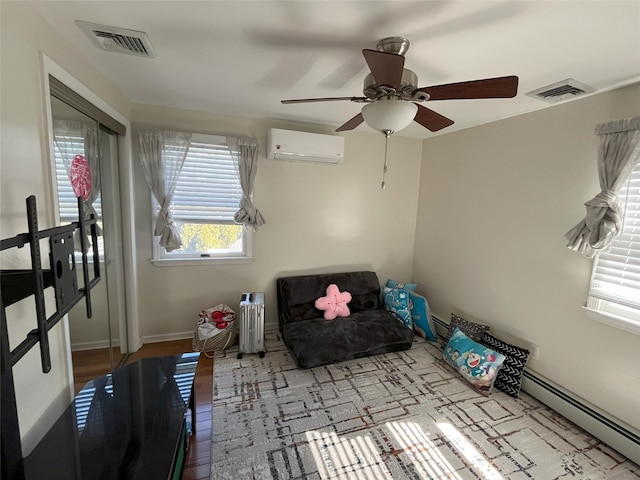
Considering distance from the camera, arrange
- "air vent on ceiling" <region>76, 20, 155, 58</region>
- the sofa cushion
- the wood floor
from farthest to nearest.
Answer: the sofa cushion, the wood floor, "air vent on ceiling" <region>76, 20, 155, 58</region>

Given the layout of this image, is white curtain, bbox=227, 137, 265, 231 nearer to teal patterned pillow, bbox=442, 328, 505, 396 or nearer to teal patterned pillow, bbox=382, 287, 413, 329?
teal patterned pillow, bbox=382, 287, 413, 329

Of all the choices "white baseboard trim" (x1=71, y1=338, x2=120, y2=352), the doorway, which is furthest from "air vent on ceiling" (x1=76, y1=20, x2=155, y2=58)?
"white baseboard trim" (x1=71, y1=338, x2=120, y2=352)

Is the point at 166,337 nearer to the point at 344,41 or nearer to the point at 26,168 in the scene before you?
the point at 26,168

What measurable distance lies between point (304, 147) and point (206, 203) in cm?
117

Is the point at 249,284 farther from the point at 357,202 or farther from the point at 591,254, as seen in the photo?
the point at 591,254

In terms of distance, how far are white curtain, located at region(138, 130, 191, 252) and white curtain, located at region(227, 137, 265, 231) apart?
448 millimetres

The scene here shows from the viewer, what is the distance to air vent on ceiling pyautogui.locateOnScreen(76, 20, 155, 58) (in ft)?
4.83

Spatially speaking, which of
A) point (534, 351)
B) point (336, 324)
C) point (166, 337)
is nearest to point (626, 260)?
point (534, 351)

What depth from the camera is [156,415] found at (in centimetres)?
146

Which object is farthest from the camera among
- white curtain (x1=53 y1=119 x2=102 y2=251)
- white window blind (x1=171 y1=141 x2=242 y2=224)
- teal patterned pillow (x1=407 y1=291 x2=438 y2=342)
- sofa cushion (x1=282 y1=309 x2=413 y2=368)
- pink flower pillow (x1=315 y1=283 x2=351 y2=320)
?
teal patterned pillow (x1=407 y1=291 x2=438 y2=342)

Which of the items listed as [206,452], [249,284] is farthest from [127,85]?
[206,452]

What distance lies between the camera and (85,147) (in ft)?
6.25

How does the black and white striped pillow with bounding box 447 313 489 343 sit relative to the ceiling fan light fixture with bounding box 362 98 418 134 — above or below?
Result: below

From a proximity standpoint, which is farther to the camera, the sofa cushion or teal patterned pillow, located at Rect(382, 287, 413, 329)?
teal patterned pillow, located at Rect(382, 287, 413, 329)
